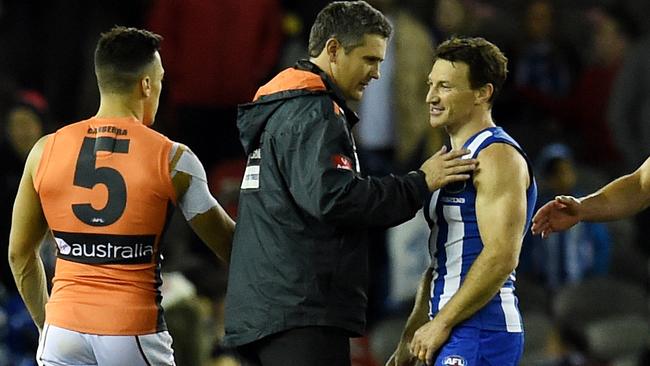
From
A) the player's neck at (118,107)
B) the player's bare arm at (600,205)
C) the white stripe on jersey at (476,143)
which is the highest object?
the player's neck at (118,107)

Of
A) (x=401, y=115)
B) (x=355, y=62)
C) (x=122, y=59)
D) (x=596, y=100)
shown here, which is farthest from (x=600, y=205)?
(x=596, y=100)

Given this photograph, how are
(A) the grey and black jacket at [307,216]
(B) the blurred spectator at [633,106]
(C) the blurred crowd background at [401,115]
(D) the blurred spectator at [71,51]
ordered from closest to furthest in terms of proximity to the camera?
(A) the grey and black jacket at [307,216], (C) the blurred crowd background at [401,115], (B) the blurred spectator at [633,106], (D) the blurred spectator at [71,51]

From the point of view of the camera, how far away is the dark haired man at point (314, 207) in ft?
19.0

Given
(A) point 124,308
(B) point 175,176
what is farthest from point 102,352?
(B) point 175,176

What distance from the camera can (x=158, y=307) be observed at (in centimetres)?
608

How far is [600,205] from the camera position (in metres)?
6.46

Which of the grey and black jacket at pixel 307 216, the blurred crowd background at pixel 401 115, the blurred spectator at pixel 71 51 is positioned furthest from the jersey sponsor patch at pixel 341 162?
the blurred spectator at pixel 71 51

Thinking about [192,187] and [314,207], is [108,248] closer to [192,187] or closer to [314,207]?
[192,187]

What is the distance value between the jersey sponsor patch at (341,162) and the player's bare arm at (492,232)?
0.46m

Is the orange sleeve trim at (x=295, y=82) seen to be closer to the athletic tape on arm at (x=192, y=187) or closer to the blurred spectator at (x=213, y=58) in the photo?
the athletic tape on arm at (x=192, y=187)

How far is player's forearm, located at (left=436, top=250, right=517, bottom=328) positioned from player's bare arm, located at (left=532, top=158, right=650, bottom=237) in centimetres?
53

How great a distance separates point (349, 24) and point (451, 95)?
1.49 ft

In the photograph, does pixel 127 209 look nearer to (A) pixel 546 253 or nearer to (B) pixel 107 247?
(B) pixel 107 247

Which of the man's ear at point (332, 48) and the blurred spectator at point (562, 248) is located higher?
the man's ear at point (332, 48)
